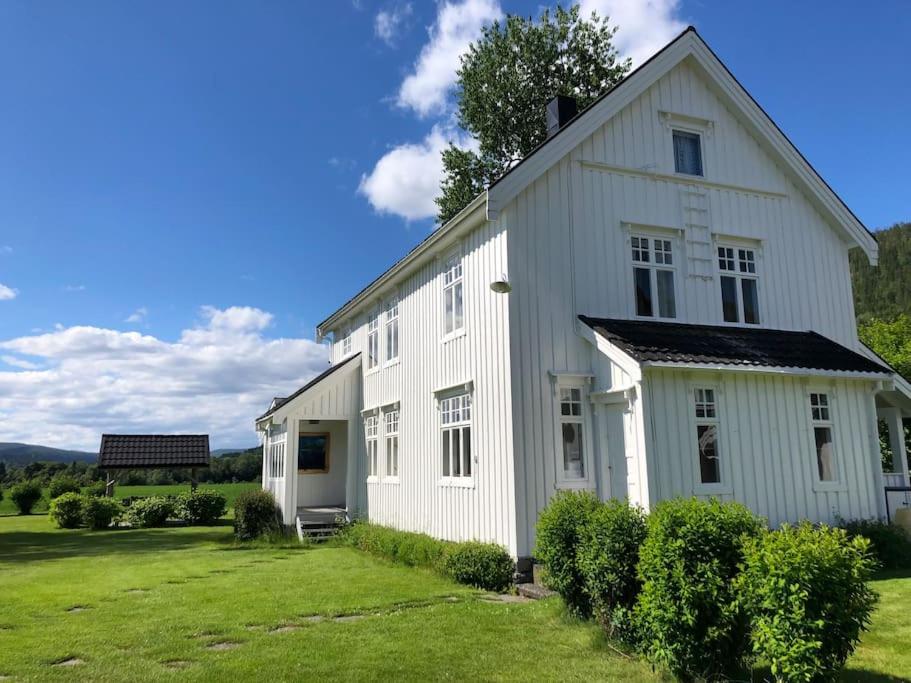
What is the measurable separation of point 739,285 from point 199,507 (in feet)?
74.6

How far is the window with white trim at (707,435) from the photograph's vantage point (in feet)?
36.9

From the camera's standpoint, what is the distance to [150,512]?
87.5 ft

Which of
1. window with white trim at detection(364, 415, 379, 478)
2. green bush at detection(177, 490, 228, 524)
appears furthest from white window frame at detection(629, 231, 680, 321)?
green bush at detection(177, 490, 228, 524)

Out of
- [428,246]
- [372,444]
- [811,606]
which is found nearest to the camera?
[811,606]

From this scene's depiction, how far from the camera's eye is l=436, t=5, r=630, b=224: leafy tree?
28500 millimetres

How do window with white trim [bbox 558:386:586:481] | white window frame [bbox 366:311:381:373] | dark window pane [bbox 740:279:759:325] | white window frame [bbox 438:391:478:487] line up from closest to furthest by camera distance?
window with white trim [bbox 558:386:586:481] < white window frame [bbox 438:391:478:487] < dark window pane [bbox 740:279:759:325] < white window frame [bbox 366:311:381:373]

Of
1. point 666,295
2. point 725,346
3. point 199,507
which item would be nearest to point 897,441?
point 725,346

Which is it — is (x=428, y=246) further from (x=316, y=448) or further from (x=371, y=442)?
(x=316, y=448)

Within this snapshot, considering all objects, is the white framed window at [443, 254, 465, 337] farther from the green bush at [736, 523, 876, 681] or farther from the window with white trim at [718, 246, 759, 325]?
the green bush at [736, 523, 876, 681]

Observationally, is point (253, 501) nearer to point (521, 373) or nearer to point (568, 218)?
point (521, 373)

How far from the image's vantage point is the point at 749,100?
14461 millimetres

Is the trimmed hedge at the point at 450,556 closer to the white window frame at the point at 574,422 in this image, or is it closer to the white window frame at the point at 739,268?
the white window frame at the point at 574,422

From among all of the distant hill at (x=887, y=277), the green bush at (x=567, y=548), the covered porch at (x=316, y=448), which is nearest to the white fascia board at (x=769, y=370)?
the green bush at (x=567, y=548)

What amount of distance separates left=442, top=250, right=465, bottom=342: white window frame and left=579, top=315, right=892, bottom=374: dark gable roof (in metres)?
2.79
